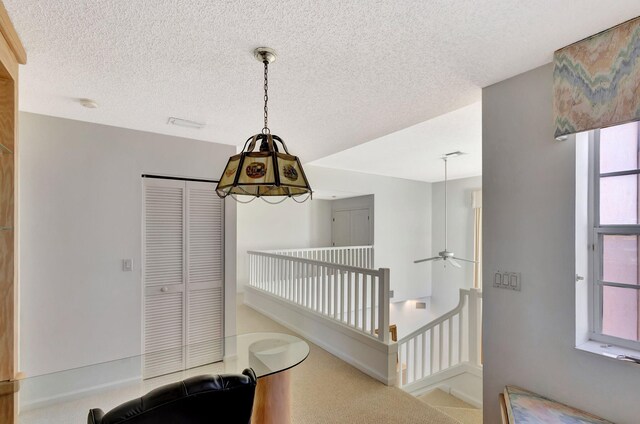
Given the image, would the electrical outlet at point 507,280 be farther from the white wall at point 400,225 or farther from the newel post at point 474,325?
the white wall at point 400,225

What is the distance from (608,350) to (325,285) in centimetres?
265

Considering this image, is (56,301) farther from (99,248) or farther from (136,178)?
(136,178)

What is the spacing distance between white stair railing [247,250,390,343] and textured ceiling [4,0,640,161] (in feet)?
5.41

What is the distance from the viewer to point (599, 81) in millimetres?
1522

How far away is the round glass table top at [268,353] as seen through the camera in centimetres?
192

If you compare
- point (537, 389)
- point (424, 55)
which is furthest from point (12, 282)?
point (537, 389)

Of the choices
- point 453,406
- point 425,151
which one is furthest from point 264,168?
point 453,406

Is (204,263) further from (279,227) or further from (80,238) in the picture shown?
(279,227)

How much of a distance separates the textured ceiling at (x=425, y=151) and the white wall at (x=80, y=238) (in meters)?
2.57

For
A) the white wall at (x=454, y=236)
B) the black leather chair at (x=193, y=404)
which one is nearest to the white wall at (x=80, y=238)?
the black leather chair at (x=193, y=404)

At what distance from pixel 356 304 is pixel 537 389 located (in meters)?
1.67

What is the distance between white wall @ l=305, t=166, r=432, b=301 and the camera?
6.06 metres

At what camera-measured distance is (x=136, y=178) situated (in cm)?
298

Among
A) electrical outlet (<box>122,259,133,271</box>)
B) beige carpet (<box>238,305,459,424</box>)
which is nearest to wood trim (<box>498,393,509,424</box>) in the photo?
beige carpet (<box>238,305,459,424</box>)
